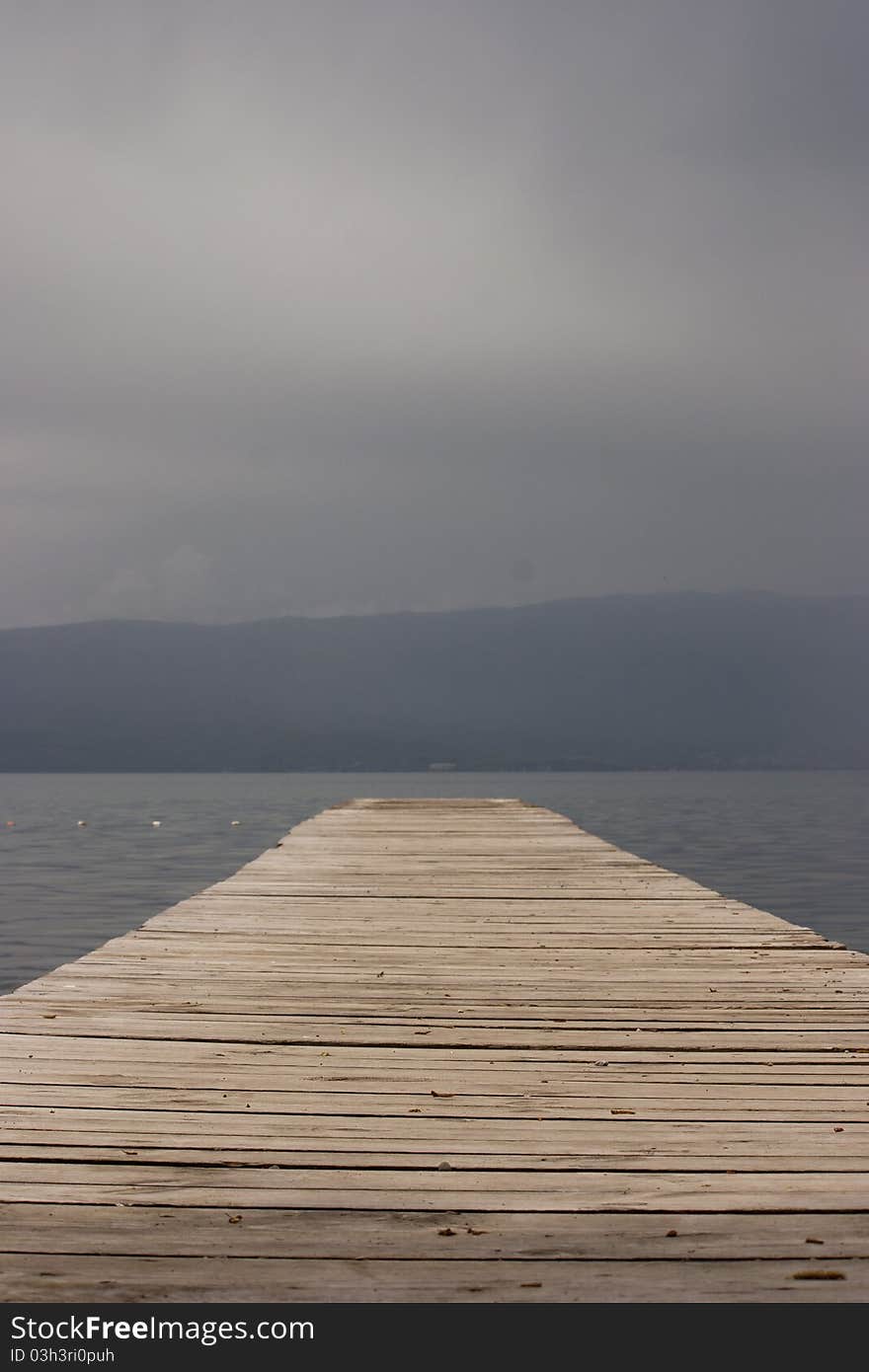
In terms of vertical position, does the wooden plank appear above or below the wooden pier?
below

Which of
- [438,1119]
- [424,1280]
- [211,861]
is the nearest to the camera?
[424,1280]

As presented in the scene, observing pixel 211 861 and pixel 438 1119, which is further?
pixel 211 861

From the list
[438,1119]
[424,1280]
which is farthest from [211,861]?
[424,1280]

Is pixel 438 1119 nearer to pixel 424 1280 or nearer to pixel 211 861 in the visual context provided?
pixel 424 1280

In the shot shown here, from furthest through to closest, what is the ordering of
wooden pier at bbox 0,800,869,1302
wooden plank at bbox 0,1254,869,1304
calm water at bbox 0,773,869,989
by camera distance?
1. calm water at bbox 0,773,869,989
2. wooden pier at bbox 0,800,869,1302
3. wooden plank at bbox 0,1254,869,1304

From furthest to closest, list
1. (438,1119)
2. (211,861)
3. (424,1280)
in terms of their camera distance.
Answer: (211,861) < (438,1119) < (424,1280)

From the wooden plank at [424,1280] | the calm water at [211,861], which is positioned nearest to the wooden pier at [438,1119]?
the wooden plank at [424,1280]

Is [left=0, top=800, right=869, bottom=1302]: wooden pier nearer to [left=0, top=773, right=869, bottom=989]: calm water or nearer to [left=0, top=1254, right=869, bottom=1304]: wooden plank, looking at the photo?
[left=0, top=1254, right=869, bottom=1304]: wooden plank

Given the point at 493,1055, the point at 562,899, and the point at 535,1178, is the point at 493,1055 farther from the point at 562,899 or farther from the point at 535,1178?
the point at 562,899

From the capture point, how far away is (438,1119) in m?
3.64

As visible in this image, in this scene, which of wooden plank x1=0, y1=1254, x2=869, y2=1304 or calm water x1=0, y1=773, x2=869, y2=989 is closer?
→ wooden plank x1=0, y1=1254, x2=869, y2=1304

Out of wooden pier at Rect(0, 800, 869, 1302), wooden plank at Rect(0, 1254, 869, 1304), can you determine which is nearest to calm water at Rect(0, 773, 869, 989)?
wooden pier at Rect(0, 800, 869, 1302)

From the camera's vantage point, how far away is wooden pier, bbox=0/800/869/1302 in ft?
8.71
